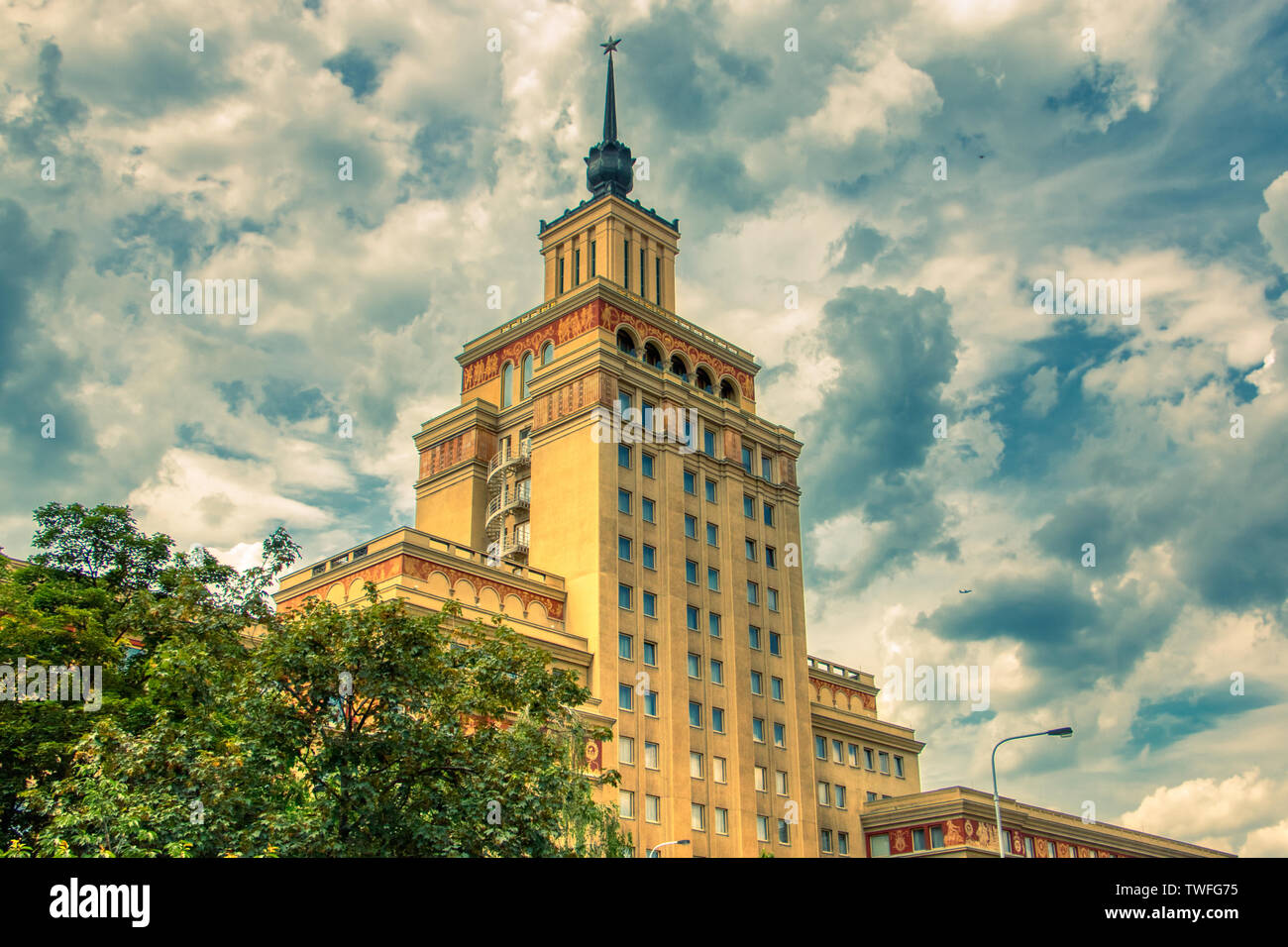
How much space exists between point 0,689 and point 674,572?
3871cm

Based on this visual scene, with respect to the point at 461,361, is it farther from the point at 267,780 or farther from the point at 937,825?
the point at 267,780

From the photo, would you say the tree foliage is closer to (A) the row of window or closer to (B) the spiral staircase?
(B) the spiral staircase

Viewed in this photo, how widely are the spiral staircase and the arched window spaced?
845 cm

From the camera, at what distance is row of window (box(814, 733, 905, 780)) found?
7425 cm

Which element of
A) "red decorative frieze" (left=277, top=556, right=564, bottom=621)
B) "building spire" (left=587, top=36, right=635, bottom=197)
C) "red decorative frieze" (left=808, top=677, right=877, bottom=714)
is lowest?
"red decorative frieze" (left=808, top=677, right=877, bottom=714)

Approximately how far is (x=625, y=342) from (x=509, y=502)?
12.6 meters

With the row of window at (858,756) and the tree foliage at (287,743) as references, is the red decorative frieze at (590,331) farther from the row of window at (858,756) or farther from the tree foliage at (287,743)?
the tree foliage at (287,743)

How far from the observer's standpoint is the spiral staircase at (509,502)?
68125mm

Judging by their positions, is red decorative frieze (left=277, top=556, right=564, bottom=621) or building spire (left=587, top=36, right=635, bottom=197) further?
building spire (left=587, top=36, right=635, bottom=197)

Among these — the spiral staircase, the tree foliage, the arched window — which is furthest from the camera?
the arched window

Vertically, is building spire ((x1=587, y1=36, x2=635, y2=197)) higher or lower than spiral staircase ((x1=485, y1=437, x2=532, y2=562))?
higher

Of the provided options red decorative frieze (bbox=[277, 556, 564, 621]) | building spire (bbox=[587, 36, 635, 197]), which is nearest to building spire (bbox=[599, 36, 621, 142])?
building spire (bbox=[587, 36, 635, 197])

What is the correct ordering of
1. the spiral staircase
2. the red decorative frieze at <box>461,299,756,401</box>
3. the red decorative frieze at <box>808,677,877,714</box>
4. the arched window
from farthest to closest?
the red decorative frieze at <box>808,677,877,714</box>, the arched window, the red decorative frieze at <box>461,299,756,401</box>, the spiral staircase
